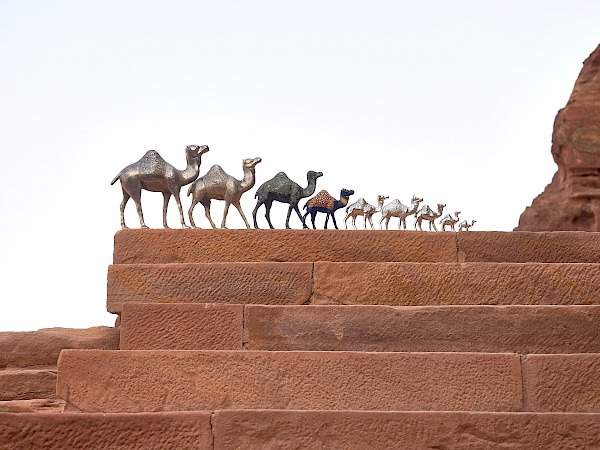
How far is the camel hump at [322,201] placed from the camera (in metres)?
9.70

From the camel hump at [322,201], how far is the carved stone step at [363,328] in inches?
123

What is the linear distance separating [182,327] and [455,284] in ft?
7.36

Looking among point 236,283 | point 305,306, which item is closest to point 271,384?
point 305,306

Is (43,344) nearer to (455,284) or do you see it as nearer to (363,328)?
(363,328)

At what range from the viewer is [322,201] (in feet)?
31.9

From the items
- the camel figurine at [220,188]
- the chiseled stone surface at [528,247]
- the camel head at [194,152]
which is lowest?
the chiseled stone surface at [528,247]

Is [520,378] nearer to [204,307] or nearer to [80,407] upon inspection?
[204,307]

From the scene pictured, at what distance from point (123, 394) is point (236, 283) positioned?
149cm

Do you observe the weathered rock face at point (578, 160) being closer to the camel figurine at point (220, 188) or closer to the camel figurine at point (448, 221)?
the camel figurine at point (448, 221)

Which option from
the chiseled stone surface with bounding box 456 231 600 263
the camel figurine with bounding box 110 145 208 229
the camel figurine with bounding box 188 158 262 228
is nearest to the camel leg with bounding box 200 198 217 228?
the camel figurine with bounding box 188 158 262 228

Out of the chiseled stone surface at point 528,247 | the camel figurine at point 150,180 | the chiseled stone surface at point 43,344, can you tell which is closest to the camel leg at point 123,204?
the camel figurine at point 150,180

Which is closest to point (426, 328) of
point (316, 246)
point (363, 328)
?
point (363, 328)

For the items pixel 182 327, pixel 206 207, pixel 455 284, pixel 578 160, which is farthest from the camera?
pixel 578 160

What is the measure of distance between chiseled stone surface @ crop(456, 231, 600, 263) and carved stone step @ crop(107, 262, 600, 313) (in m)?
0.56
